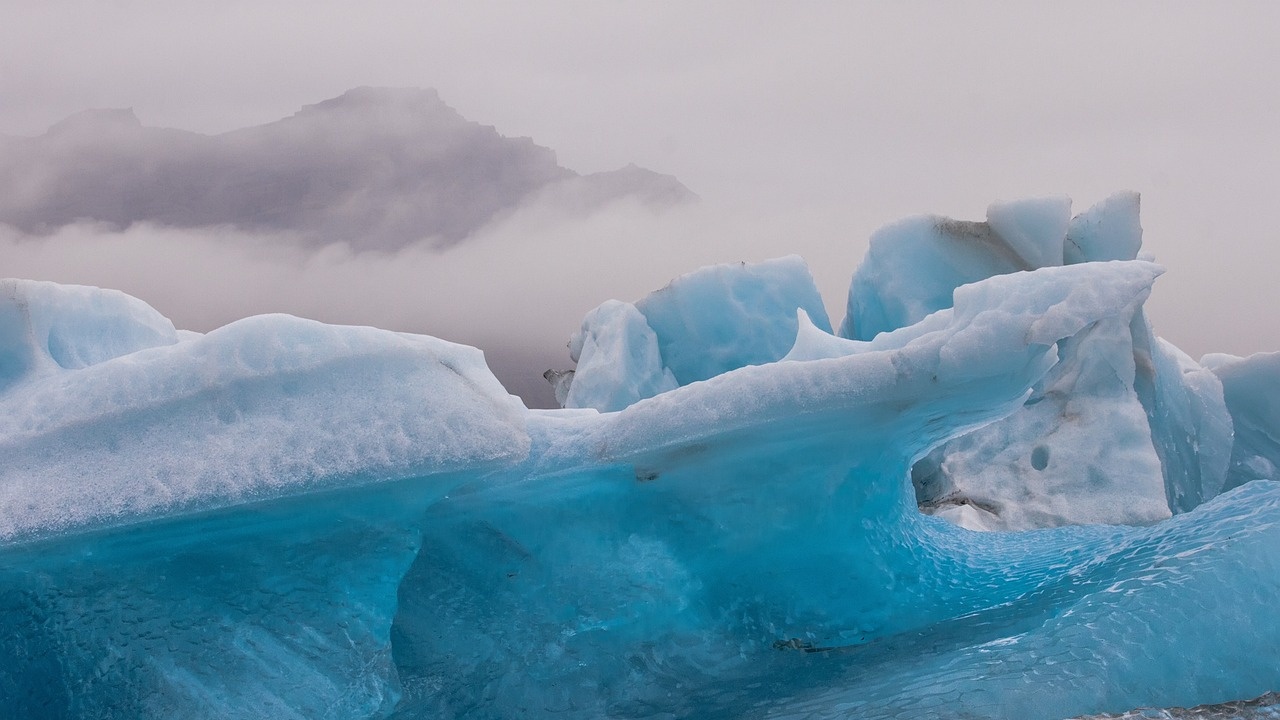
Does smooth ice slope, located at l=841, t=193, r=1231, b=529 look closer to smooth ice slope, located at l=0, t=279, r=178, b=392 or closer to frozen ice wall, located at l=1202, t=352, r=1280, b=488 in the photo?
frozen ice wall, located at l=1202, t=352, r=1280, b=488

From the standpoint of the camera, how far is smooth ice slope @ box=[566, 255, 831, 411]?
6.49 meters

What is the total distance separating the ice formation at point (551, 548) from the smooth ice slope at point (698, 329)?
2.95 m

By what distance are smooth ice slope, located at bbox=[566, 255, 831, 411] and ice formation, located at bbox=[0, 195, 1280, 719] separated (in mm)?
2951

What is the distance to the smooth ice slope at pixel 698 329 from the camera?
649cm

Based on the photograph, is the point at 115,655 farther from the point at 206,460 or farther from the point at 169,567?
the point at 206,460

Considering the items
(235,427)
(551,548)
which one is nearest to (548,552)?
(551,548)

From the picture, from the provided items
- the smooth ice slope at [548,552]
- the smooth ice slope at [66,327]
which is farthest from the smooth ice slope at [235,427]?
the smooth ice slope at [66,327]

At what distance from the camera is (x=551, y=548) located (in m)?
3.30

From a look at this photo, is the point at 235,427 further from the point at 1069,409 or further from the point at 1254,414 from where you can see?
the point at 1254,414

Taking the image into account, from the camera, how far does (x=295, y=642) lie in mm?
3029

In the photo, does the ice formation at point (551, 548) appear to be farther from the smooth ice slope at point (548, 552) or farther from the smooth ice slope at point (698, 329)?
the smooth ice slope at point (698, 329)

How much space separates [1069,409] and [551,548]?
12.9ft

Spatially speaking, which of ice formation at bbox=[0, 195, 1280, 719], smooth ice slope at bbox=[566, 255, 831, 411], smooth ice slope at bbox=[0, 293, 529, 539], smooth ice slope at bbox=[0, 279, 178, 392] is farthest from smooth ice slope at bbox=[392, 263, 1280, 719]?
smooth ice slope at bbox=[566, 255, 831, 411]

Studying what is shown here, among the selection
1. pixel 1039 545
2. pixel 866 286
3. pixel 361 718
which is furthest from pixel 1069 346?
pixel 361 718
